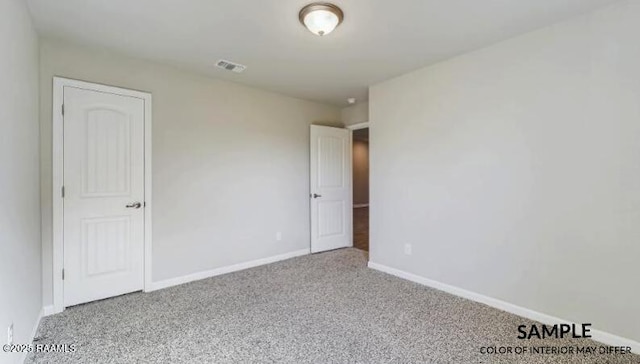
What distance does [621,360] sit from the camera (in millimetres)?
1932

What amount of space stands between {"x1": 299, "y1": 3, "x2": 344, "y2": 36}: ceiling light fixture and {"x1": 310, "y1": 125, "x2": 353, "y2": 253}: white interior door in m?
2.35

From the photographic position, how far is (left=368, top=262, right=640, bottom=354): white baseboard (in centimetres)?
208

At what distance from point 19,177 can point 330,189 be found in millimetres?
3512

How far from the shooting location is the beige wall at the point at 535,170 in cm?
207

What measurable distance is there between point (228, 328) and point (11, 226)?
151cm

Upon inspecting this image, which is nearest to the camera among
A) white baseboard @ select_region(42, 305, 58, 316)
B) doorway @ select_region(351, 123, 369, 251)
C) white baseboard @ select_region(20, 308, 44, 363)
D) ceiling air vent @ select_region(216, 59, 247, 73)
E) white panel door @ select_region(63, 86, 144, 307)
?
white baseboard @ select_region(20, 308, 44, 363)

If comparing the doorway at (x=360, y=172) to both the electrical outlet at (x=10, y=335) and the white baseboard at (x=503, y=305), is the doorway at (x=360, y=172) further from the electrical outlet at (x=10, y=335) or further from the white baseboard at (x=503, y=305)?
the electrical outlet at (x=10, y=335)

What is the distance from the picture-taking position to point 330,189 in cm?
471

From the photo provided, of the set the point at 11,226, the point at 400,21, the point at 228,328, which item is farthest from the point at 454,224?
the point at 11,226

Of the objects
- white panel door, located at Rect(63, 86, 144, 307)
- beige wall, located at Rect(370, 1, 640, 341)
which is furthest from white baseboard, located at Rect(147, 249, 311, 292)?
beige wall, located at Rect(370, 1, 640, 341)

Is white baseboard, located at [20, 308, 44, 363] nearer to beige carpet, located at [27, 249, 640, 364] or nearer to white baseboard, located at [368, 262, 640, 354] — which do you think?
Result: beige carpet, located at [27, 249, 640, 364]

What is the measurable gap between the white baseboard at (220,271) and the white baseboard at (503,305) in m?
1.17

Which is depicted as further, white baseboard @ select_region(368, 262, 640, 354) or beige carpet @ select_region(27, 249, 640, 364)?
white baseboard @ select_region(368, 262, 640, 354)

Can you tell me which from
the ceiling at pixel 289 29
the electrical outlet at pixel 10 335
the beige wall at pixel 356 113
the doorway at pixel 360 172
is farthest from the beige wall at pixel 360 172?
the electrical outlet at pixel 10 335
